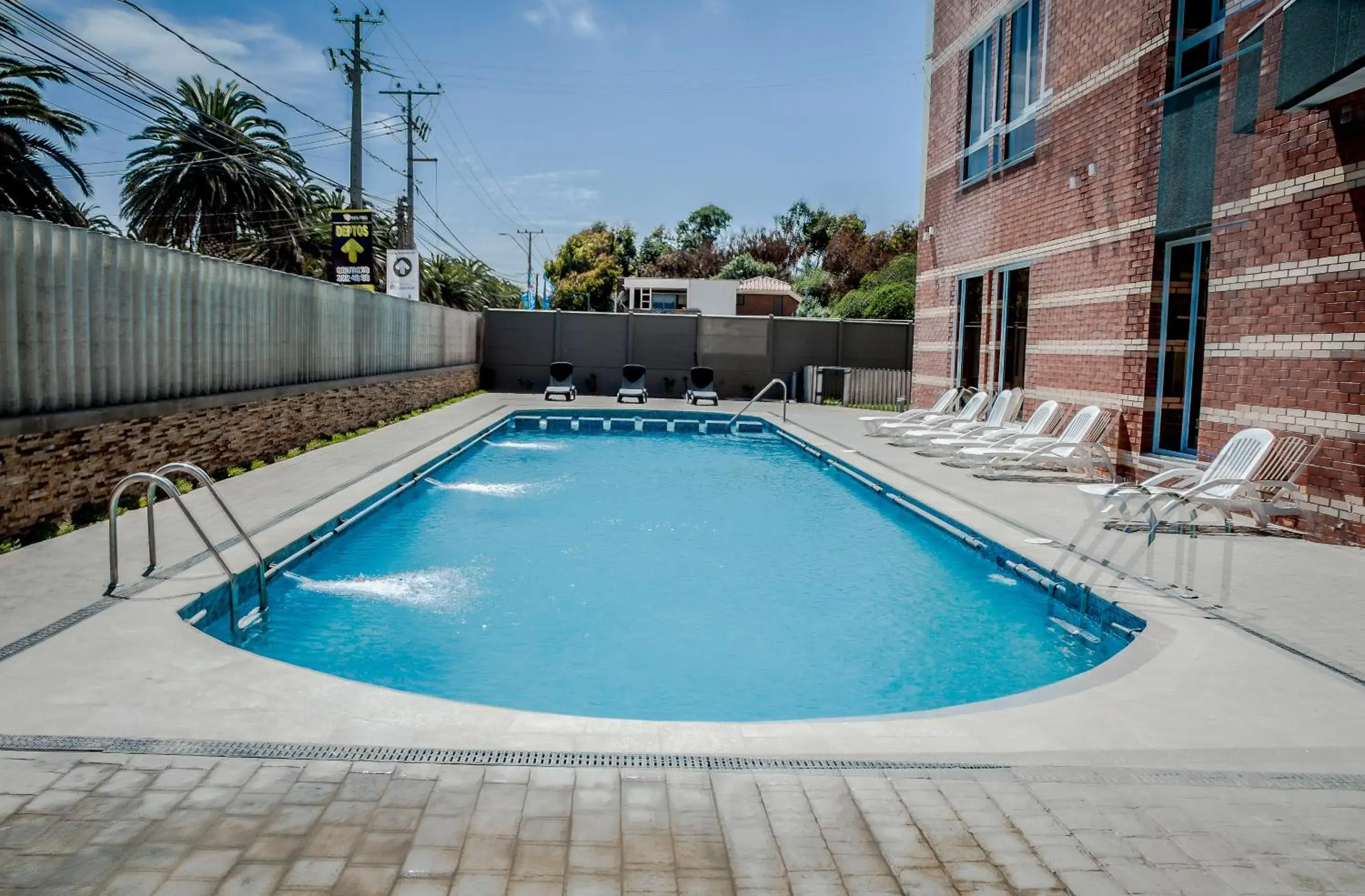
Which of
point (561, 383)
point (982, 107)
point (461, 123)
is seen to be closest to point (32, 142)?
point (561, 383)

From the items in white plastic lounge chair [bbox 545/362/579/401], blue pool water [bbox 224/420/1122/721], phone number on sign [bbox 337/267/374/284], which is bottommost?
blue pool water [bbox 224/420/1122/721]

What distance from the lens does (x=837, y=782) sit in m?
2.99

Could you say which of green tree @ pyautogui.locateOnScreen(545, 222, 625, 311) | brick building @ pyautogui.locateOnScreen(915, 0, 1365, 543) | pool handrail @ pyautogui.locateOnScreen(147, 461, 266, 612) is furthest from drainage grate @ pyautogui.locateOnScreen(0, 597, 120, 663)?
green tree @ pyautogui.locateOnScreen(545, 222, 625, 311)

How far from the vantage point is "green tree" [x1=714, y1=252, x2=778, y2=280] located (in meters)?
59.2

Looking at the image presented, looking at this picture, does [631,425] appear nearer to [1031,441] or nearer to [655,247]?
[1031,441]

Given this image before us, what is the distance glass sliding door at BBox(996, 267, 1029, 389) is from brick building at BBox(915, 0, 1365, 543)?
3 cm

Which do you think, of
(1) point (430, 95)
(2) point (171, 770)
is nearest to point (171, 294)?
→ (2) point (171, 770)

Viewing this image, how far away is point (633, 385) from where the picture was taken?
22172 millimetres

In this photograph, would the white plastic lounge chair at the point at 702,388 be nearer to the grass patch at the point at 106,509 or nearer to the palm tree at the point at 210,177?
the grass patch at the point at 106,509

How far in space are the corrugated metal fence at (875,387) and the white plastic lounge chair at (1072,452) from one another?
10.1 metres

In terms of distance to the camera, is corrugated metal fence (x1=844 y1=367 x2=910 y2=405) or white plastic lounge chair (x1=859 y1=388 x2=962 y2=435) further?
corrugated metal fence (x1=844 y1=367 x2=910 y2=405)

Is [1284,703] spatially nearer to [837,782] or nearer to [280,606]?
[837,782]

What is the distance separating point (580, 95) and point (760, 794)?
1205 inches

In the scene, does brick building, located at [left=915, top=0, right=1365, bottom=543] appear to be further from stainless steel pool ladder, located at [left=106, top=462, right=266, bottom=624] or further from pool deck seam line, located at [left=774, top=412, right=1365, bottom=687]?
stainless steel pool ladder, located at [left=106, top=462, right=266, bottom=624]
